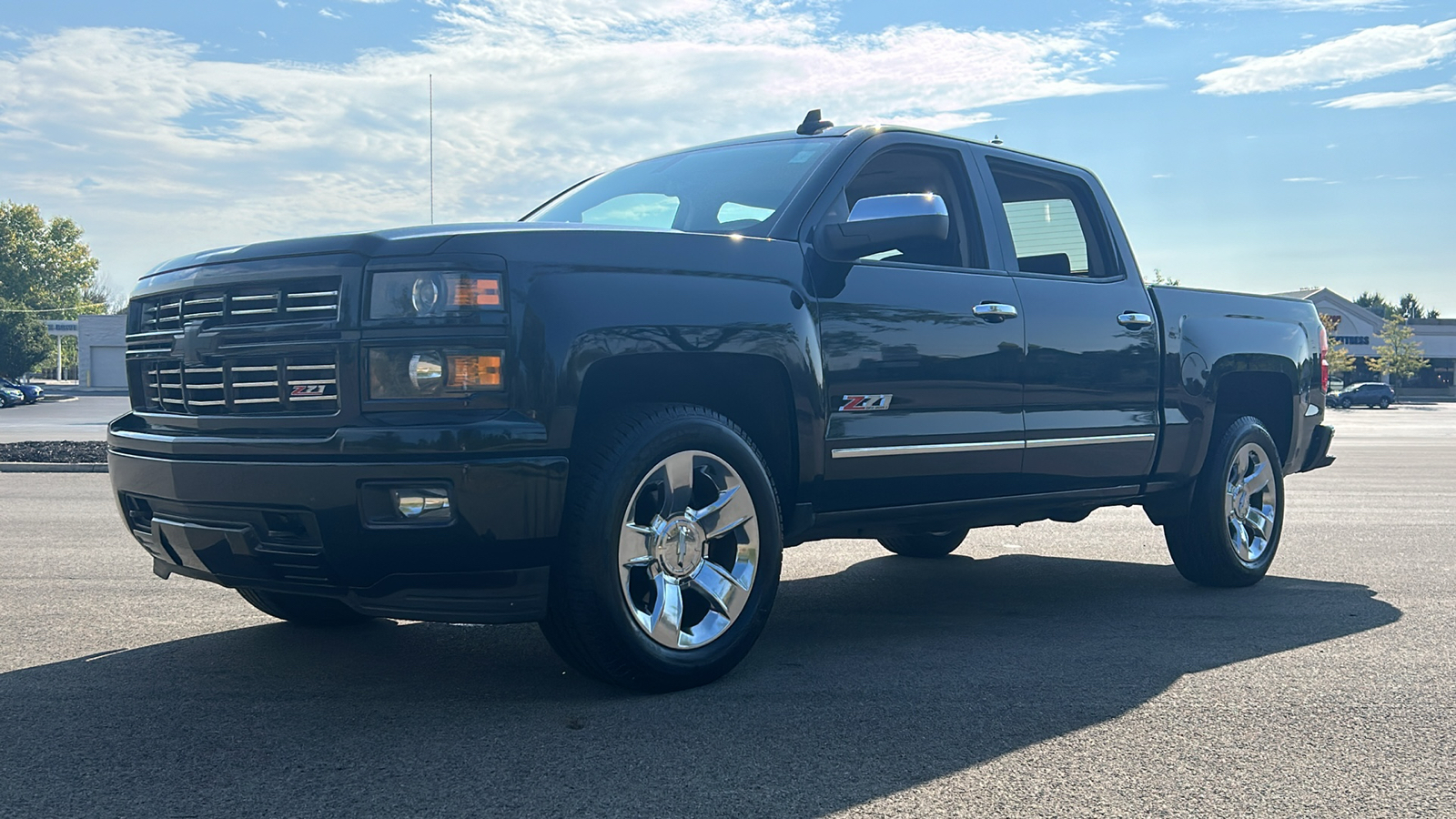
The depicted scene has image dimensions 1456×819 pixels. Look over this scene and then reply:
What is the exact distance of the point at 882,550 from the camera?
8.50m

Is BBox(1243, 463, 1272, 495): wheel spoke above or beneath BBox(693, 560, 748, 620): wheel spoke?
above

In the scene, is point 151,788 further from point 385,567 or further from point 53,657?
point 53,657

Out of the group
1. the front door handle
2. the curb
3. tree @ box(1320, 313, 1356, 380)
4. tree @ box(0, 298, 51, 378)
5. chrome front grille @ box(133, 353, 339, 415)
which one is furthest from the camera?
tree @ box(1320, 313, 1356, 380)

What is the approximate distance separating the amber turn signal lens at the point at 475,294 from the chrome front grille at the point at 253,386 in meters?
0.41

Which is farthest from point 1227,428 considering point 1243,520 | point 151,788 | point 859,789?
point 151,788

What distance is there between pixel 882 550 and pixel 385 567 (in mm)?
5060

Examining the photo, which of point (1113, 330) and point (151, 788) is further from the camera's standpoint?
point (1113, 330)

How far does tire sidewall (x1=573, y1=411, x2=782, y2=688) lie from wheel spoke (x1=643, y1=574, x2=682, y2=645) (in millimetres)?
38

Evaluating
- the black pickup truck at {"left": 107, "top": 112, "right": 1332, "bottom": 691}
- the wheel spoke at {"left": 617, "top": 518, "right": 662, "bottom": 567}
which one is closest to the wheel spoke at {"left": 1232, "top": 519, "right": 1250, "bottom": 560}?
the black pickup truck at {"left": 107, "top": 112, "right": 1332, "bottom": 691}

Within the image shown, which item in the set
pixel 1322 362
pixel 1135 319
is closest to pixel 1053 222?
pixel 1135 319

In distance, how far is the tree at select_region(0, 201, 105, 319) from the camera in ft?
352

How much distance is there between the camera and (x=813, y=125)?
18.2 ft

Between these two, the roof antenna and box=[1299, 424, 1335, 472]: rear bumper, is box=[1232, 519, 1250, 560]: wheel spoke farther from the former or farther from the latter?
the roof antenna

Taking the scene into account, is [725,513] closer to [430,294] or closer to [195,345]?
[430,294]
